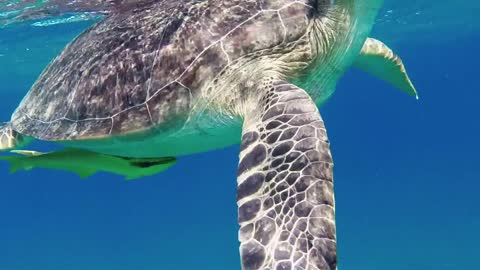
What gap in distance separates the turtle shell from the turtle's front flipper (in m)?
0.87

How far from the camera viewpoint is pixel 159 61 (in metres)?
4.62

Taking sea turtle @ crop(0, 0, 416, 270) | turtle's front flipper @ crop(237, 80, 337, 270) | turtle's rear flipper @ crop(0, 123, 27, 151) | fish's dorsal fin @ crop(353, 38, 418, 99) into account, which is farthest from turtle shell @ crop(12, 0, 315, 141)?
fish's dorsal fin @ crop(353, 38, 418, 99)

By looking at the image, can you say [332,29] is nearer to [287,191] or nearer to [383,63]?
[287,191]

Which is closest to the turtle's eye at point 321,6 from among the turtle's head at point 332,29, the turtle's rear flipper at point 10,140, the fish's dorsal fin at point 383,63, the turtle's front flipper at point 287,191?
the turtle's head at point 332,29

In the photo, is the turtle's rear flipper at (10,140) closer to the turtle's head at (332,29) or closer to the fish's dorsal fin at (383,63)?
the turtle's head at (332,29)

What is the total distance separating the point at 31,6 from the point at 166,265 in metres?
26.7

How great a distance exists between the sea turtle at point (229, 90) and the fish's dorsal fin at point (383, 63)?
1.62 m

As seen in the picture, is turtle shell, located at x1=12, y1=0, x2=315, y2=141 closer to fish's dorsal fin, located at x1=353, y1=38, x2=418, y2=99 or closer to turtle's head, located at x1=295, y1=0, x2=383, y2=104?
turtle's head, located at x1=295, y1=0, x2=383, y2=104

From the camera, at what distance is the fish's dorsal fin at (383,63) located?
6523 mm

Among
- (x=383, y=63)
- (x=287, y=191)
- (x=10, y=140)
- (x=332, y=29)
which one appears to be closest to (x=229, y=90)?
Answer: (x=332, y=29)

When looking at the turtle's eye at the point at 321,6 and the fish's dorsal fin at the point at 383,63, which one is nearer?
the turtle's eye at the point at 321,6

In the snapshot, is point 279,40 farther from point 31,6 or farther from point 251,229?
point 31,6

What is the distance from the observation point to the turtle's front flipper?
284cm

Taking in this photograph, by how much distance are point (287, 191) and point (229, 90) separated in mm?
1494
